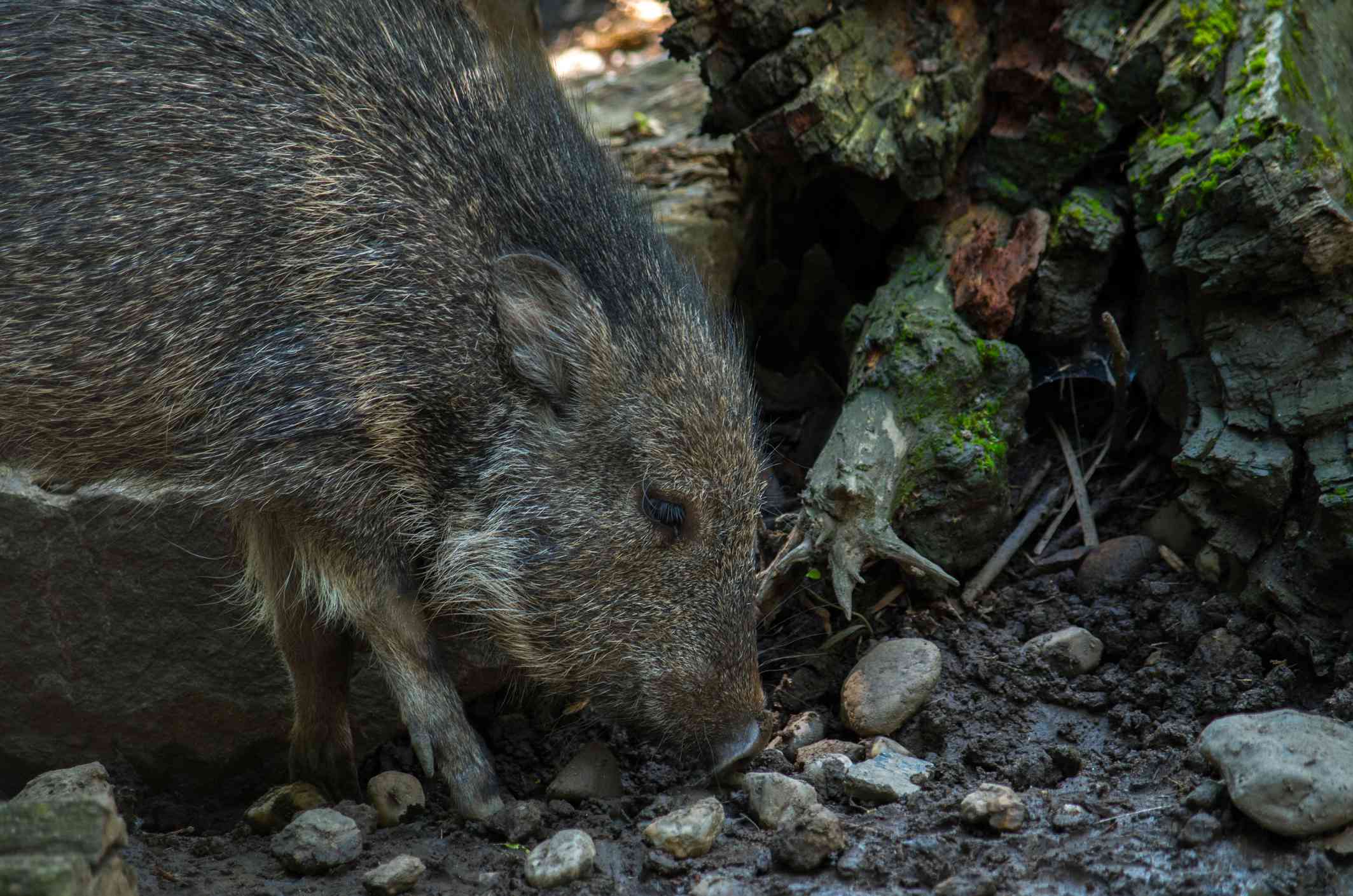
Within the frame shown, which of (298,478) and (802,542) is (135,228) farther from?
(802,542)

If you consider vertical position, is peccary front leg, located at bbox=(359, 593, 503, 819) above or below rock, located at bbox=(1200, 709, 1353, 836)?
above

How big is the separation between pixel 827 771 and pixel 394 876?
1.32 m

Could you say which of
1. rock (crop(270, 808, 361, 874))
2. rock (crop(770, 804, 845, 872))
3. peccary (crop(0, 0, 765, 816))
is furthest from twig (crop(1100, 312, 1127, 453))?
rock (crop(270, 808, 361, 874))

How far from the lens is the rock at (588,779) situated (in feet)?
12.6

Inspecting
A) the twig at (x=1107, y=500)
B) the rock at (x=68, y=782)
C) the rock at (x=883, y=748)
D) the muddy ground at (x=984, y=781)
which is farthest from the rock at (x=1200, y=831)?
the rock at (x=68, y=782)

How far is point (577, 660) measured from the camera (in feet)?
12.5

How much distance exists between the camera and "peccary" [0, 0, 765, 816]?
12.0 feet

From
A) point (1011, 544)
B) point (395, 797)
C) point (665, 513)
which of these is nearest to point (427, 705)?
point (395, 797)

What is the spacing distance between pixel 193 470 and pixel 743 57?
2633 millimetres

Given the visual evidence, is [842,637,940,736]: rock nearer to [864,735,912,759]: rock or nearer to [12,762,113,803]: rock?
[864,735,912,759]: rock

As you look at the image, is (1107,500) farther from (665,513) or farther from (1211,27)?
(665,513)

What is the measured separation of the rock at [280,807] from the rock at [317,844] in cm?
38

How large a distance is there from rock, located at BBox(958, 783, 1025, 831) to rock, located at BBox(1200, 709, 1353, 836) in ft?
1.65

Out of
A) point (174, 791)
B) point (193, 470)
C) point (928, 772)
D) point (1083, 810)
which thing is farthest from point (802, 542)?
point (174, 791)
